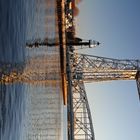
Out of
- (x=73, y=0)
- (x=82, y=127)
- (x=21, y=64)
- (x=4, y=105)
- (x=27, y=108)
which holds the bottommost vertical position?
(x=4, y=105)

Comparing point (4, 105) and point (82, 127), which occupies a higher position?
point (82, 127)

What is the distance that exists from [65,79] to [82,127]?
11370 mm

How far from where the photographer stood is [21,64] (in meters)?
10.6

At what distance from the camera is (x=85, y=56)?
200ft

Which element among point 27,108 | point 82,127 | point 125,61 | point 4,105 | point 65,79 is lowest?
point 4,105

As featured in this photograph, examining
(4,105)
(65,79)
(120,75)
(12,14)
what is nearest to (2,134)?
(4,105)

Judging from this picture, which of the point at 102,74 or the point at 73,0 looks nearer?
the point at 73,0

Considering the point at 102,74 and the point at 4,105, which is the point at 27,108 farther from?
the point at 102,74

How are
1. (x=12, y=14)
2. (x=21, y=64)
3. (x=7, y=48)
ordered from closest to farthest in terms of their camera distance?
(x=7, y=48), (x=12, y=14), (x=21, y=64)

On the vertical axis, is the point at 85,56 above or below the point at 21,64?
above

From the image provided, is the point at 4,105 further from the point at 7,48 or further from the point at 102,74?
the point at 102,74

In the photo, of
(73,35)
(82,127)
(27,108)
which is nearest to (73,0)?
(73,35)

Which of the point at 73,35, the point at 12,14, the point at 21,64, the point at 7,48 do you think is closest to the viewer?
the point at 7,48

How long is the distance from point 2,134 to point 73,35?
44407 mm
